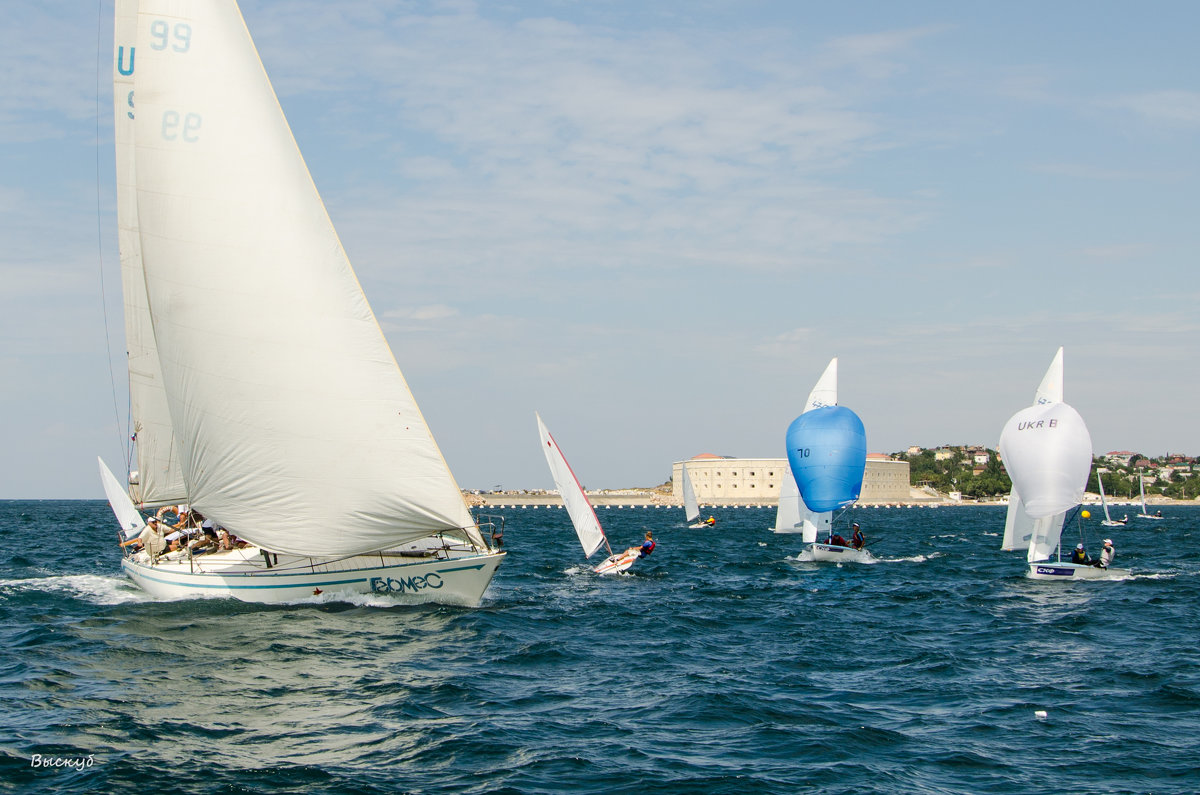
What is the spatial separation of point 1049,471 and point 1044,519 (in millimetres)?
2212

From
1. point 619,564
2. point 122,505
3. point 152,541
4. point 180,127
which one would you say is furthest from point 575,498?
point 180,127

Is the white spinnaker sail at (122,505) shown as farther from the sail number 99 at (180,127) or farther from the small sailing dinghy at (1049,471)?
the small sailing dinghy at (1049,471)

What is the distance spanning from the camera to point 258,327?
2095 centimetres

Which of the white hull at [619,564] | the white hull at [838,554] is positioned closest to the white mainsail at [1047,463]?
the white hull at [838,554]

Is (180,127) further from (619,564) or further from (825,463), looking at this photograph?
(825,463)

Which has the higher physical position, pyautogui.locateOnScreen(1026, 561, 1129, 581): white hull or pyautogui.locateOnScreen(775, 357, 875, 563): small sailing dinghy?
pyautogui.locateOnScreen(775, 357, 875, 563): small sailing dinghy

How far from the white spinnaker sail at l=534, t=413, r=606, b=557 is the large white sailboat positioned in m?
14.7

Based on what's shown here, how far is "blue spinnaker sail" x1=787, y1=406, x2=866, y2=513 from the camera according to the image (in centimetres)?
4528

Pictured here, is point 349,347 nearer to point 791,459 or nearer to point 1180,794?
point 1180,794

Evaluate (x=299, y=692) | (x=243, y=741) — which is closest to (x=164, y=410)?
(x=299, y=692)

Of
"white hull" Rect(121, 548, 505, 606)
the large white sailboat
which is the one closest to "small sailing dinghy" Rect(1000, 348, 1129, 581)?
→ "white hull" Rect(121, 548, 505, 606)

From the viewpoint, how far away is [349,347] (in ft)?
69.3

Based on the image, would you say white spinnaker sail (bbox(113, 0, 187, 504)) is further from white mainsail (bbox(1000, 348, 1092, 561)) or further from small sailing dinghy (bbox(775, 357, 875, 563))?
small sailing dinghy (bbox(775, 357, 875, 563))

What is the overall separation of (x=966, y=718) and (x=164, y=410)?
21422 millimetres
